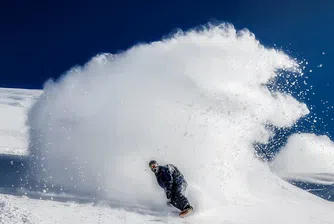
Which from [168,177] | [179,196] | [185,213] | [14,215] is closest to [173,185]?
[168,177]

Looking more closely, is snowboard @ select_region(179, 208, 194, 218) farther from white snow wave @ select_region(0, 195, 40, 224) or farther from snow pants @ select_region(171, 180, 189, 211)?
white snow wave @ select_region(0, 195, 40, 224)

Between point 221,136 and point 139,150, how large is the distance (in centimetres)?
343

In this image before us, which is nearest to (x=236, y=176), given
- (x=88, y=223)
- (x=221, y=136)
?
(x=221, y=136)

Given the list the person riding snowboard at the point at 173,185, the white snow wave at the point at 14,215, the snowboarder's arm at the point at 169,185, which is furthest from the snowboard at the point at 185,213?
the white snow wave at the point at 14,215

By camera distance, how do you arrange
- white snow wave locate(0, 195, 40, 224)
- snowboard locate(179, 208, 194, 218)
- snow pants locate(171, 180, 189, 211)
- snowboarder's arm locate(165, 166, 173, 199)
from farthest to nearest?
snowboarder's arm locate(165, 166, 173, 199) → snow pants locate(171, 180, 189, 211) → snowboard locate(179, 208, 194, 218) → white snow wave locate(0, 195, 40, 224)

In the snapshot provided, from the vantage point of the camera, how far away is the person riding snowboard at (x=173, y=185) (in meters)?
7.46

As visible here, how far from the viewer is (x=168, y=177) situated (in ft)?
25.5

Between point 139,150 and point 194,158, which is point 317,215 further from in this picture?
point 139,150

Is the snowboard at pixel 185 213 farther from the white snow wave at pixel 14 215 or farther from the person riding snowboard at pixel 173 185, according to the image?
the white snow wave at pixel 14 215

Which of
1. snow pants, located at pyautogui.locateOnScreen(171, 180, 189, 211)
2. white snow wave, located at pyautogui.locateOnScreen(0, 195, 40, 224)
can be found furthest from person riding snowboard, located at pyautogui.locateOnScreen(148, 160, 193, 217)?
white snow wave, located at pyautogui.locateOnScreen(0, 195, 40, 224)

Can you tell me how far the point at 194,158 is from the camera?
11.4m

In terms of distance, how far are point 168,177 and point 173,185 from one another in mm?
199

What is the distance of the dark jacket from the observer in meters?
7.76

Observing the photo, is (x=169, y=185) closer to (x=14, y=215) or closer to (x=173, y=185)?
(x=173, y=185)
